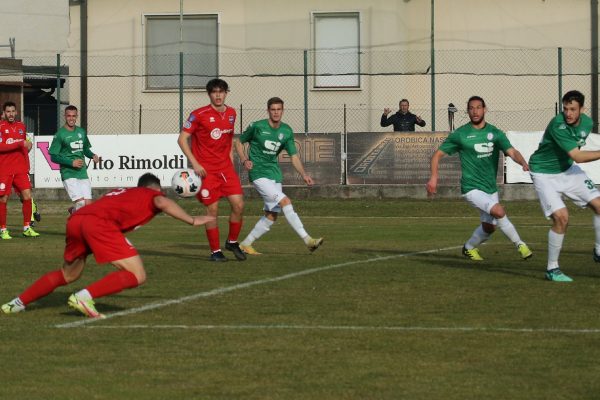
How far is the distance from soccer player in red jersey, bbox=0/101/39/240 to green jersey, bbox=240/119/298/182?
209 inches

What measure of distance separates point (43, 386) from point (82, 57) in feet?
98.3

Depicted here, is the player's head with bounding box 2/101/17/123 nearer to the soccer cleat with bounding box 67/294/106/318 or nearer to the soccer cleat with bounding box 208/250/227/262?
the soccer cleat with bounding box 208/250/227/262

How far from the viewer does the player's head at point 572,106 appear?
45.7ft

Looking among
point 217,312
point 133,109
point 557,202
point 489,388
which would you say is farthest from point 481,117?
point 133,109

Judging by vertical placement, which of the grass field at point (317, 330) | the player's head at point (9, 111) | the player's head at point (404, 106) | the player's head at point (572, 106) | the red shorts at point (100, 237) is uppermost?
the player's head at point (404, 106)

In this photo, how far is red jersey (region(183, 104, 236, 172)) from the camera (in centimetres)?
1694

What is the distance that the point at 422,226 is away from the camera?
2431cm

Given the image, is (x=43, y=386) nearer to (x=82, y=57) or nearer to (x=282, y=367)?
(x=282, y=367)

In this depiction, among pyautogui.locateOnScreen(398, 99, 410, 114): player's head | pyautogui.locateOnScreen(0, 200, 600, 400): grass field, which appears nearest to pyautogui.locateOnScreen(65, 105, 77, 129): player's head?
pyautogui.locateOnScreen(0, 200, 600, 400): grass field

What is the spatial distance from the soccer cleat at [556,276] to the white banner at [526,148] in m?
16.8

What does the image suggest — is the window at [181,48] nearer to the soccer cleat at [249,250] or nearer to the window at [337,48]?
the window at [337,48]

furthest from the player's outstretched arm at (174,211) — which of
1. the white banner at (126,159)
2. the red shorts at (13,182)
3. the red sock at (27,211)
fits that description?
the white banner at (126,159)

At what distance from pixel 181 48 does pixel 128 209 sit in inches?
1008

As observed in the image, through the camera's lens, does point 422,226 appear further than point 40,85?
No
